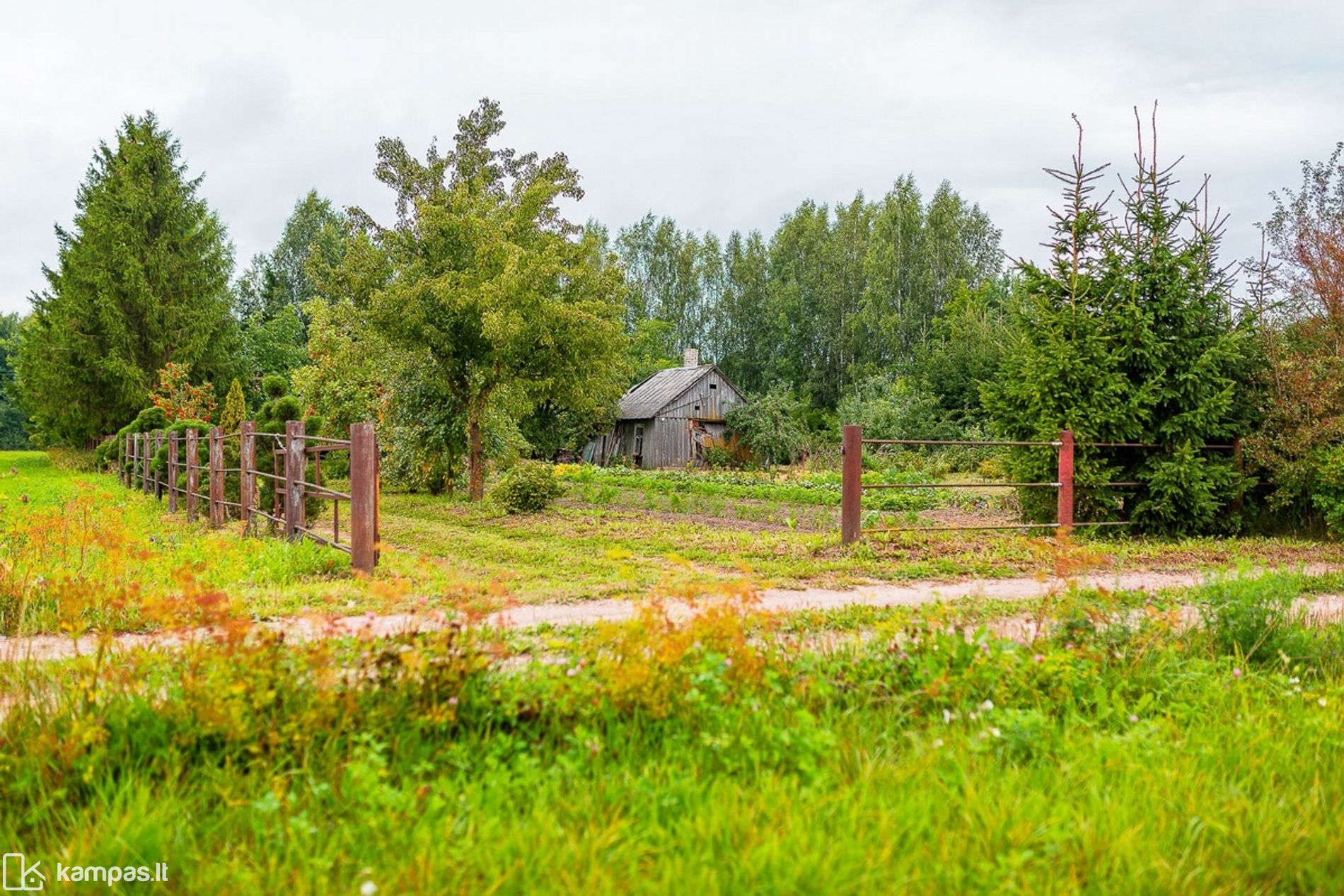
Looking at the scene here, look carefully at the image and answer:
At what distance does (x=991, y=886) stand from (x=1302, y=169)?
75.0ft

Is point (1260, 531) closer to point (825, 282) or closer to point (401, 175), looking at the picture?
point (401, 175)

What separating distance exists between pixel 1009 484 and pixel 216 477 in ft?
36.1

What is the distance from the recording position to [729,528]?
43.4 ft

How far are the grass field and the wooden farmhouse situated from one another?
31039 millimetres

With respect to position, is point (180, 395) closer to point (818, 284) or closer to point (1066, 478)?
point (818, 284)

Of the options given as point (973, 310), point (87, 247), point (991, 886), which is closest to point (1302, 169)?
point (973, 310)

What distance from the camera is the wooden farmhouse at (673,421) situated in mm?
36906

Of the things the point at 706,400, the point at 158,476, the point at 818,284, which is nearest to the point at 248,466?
the point at 158,476

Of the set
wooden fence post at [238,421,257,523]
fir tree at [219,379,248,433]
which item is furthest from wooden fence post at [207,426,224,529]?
Answer: fir tree at [219,379,248,433]

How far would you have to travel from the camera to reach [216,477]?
43.3 feet

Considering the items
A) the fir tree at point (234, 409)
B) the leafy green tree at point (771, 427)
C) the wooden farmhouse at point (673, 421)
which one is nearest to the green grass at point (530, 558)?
the fir tree at point (234, 409)

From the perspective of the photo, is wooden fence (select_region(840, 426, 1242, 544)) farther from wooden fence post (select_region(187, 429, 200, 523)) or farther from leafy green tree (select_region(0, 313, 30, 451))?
leafy green tree (select_region(0, 313, 30, 451))

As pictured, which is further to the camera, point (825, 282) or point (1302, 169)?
point (825, 282)

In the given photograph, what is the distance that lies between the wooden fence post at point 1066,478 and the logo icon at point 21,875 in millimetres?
9914
